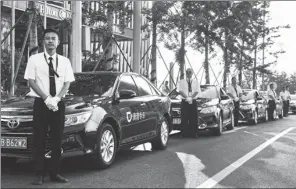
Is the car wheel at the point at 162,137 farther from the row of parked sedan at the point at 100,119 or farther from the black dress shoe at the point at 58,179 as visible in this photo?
the black dress shoe at the point at 58,179

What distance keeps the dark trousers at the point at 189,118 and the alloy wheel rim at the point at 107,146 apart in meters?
5.26

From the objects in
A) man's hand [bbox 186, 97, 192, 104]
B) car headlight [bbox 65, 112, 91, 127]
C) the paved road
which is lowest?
the paved road

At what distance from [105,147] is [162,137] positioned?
249 cm

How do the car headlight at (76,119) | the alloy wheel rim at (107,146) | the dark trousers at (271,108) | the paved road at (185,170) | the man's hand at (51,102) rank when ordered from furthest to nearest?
the dark trousers at (271,108) < the alloy wheel rim at (107,146) < the car headlight at (76,119) < the paved road at (185,170) < the man's hand at (51,102)

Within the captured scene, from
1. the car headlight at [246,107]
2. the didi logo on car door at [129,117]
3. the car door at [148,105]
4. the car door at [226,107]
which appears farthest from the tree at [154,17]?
the didi logo on car door at [129,117]

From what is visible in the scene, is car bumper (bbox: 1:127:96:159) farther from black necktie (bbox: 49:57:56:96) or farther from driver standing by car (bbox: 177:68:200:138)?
driver standing by car (bbox: 177:68:200:138)

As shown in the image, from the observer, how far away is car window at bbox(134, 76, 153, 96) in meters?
8.61

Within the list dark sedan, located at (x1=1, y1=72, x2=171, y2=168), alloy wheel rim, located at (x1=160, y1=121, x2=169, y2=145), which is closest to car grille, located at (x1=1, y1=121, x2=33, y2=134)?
dark sedan, located at (x1=1, y1=72, x2=171, y2=168)

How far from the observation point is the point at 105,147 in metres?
6.82

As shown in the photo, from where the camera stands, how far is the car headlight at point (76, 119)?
20.8 ft

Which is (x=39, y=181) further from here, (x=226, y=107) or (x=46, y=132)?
(x=226, y=107)

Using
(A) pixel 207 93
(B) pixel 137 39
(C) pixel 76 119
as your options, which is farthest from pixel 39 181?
(B) pixel 137 39

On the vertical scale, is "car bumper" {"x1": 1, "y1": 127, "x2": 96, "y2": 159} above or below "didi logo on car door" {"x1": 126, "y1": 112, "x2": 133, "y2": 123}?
below

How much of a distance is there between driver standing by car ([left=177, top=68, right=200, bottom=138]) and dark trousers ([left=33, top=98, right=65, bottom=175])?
21.4ft
